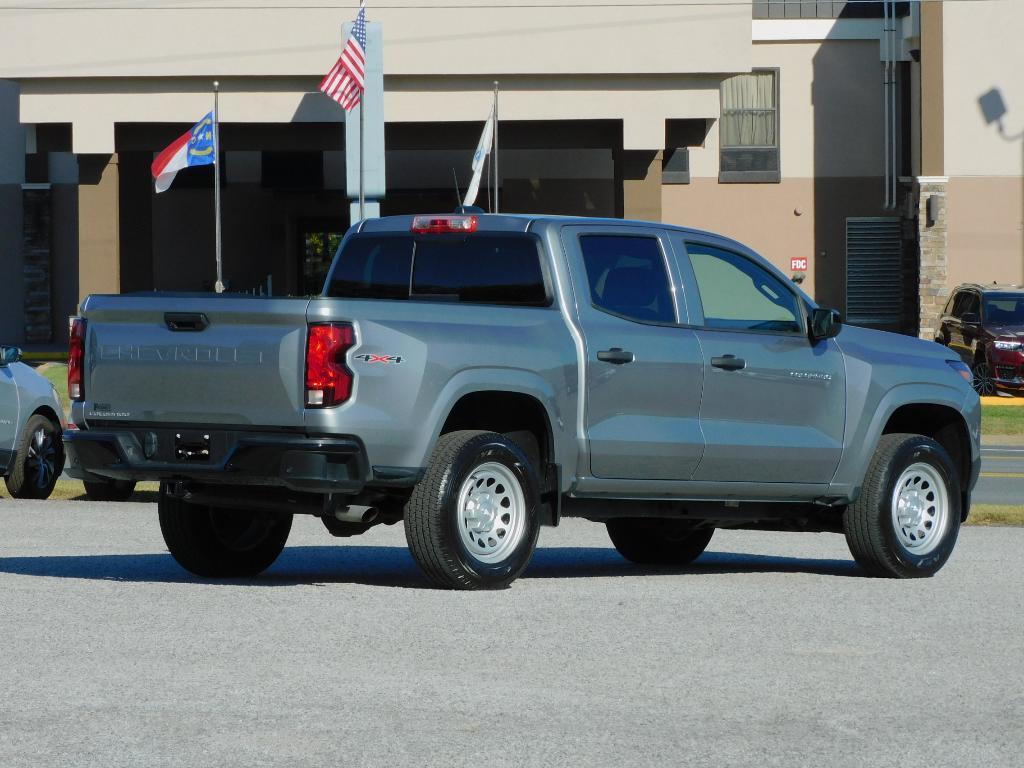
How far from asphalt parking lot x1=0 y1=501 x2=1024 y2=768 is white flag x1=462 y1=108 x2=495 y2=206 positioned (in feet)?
66.3

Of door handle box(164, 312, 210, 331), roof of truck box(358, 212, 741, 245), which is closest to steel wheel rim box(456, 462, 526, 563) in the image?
roof of truck box(358, 212, 741, 245)

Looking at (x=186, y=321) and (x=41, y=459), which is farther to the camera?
(x=41, y=459)

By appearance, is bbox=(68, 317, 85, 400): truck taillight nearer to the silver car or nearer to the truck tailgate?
the truck tailgate

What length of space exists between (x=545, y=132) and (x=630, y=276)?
A: 27955mm

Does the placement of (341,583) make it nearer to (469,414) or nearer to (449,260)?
(469,414)

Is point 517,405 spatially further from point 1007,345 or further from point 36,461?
point 1007,345

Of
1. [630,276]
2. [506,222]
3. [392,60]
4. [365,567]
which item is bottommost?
[365,567]

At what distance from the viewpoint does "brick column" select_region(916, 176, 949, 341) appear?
138 feet

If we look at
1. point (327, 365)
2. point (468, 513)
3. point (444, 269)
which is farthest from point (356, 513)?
point (444, 269)

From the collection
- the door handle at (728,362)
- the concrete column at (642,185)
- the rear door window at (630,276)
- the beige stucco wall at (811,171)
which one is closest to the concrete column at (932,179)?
the beige stucco wall at (811,171)

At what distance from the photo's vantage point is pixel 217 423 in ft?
31.7

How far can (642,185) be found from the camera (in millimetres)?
37781

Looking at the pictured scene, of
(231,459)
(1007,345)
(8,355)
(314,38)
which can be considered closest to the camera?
(231,459)

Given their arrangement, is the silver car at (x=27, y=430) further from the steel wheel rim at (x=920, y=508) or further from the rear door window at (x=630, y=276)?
the steel wheel rim at (x=920, y=508)
